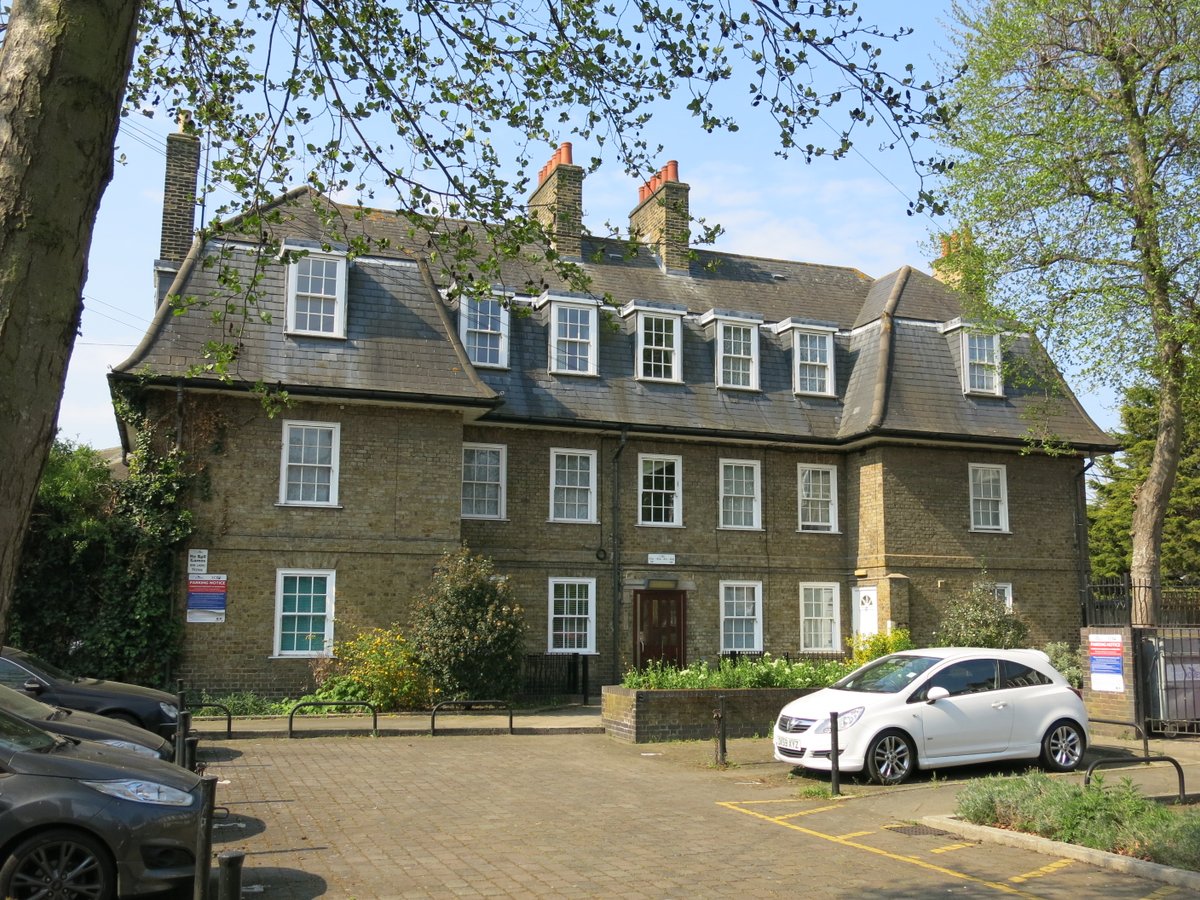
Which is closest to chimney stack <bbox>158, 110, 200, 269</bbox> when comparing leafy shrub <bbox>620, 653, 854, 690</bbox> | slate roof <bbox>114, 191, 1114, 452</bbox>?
slate roof <bbox>114, 191, 1114, 452</bbox>

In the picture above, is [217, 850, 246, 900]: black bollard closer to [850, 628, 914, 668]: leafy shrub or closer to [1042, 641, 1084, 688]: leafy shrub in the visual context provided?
[850, 628, 914, 668]: leafy shrub

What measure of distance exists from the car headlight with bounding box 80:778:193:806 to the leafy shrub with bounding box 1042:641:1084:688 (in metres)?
19.0

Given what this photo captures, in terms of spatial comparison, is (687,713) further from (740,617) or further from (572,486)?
(740,617)

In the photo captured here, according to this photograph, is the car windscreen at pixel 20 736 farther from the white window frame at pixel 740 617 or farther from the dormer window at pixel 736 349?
the dormer window at pixel 736 349

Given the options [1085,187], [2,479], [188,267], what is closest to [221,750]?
[188,267]

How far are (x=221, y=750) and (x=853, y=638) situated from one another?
15.5 metres

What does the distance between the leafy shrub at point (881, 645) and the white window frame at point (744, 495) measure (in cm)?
388

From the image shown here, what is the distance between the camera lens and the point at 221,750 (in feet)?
48.1

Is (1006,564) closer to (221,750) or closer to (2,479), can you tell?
(221,750)

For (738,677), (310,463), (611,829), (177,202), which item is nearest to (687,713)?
(738,677)

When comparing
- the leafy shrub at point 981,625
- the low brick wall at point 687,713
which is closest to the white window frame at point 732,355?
the leafy shrub at point 981,625

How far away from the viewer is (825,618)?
1027 inches

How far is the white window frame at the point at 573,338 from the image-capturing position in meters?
25.0

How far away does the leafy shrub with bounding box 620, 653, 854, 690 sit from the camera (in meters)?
17.0
